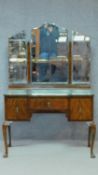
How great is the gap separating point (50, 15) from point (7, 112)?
144 cm

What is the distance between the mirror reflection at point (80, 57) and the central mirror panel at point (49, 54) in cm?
10

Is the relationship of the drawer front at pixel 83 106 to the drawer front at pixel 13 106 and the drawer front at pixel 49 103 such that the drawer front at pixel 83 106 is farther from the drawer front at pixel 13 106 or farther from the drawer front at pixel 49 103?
the drawer front at pixel 13 106

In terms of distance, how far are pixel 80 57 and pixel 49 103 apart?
875mm

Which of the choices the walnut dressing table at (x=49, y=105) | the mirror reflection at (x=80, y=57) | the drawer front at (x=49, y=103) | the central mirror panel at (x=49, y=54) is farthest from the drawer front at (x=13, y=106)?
the mirror reflection at (x=80, y=57)

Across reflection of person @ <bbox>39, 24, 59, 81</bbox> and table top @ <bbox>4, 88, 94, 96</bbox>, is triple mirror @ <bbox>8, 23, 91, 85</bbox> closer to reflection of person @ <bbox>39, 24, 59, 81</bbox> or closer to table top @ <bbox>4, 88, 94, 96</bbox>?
reflection of person @ <bbox>39, 24, 59, 81</bbox>

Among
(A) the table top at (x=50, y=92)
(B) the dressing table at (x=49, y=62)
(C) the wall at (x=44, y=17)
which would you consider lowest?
(A) the table top at (x=50, y=92)

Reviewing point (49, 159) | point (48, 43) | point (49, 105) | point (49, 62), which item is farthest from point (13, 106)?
point (48, 43)

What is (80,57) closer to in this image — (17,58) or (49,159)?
(17,58)

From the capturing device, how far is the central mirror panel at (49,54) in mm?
4406

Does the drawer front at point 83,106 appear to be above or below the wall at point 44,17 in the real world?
below

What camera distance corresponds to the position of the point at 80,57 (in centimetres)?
442

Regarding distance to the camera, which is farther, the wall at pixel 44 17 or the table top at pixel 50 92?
the wall at pixel 44 17

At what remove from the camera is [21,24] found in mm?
4465

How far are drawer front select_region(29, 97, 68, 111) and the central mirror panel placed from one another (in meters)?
0.56
